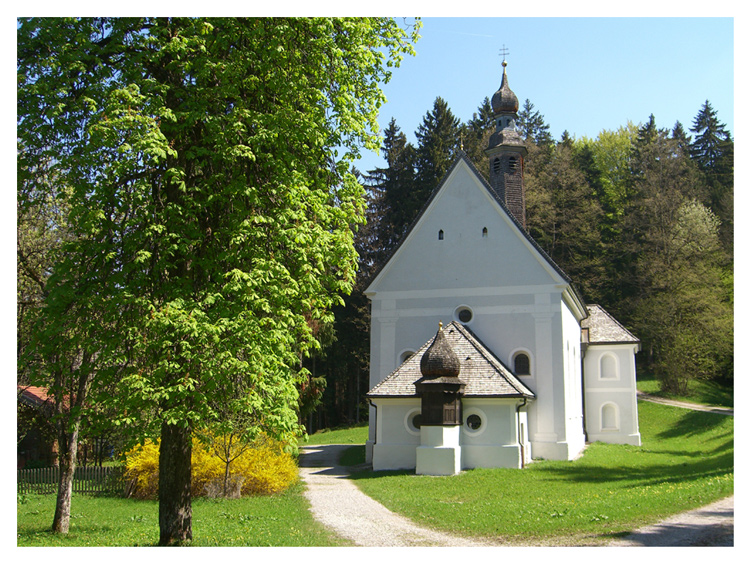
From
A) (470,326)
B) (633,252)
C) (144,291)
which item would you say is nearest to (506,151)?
(470,326)

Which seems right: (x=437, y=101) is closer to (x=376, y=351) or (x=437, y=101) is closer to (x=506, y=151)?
(x=506, y=151)

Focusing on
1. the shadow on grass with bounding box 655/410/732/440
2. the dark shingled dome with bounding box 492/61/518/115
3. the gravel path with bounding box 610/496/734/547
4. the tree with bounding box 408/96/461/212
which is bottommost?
the shadow on grass with bounding box 655/410/732/440

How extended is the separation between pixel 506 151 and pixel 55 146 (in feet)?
67.1

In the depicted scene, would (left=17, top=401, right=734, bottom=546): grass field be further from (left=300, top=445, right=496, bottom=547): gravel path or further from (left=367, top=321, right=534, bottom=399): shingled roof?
(left=367, top=321, right=534, bottom=399): shingled roof

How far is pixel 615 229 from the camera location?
42719 millimetres

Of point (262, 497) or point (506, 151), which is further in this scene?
point (506, 151)

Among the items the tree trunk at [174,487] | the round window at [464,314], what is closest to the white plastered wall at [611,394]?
the round window at [464,314]

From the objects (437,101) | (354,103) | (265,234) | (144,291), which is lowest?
(144,291)

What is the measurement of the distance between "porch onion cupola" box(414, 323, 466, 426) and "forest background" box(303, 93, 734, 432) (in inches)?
523

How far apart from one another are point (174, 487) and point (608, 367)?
24.3m

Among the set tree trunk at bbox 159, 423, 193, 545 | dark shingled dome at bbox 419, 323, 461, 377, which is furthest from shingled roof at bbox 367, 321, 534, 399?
tree trunk at bbox 159, 423, 193, 545

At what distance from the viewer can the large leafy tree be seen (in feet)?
28.2

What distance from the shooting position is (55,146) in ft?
30.8

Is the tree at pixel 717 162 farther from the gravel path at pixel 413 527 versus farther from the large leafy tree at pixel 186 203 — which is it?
the large leafy tree at pixel 186 203
